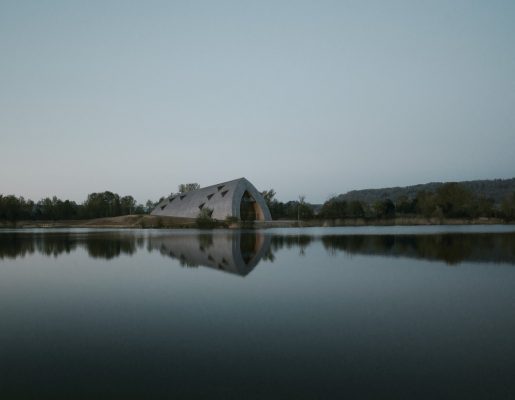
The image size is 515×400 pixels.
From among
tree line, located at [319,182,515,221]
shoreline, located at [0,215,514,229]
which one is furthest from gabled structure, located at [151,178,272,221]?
tree line, located at [319,182,515,221]

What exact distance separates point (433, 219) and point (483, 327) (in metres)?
58.7

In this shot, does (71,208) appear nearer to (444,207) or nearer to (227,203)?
(227,203)

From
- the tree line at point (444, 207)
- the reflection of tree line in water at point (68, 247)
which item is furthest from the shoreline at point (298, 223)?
the reflection of tree line in water at point (68, 247)

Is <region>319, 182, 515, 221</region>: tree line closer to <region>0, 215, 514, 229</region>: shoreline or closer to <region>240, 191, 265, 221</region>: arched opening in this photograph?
<region>0, 215, 514, 229</region>: shoreline

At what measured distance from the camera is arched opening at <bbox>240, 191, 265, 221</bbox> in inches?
3012

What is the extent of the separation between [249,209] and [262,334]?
7083cm

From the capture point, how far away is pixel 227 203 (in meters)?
71.4

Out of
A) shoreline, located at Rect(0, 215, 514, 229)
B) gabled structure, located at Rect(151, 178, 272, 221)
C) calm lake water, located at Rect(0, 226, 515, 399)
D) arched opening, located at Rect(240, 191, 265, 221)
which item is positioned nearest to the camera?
calm lake water, located at Rect(0, 226, 515, 399)

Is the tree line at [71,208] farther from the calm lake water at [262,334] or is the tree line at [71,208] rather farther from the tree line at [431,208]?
the calm lake water at [262,334]

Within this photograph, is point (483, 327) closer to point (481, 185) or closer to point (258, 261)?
point (258, 261)

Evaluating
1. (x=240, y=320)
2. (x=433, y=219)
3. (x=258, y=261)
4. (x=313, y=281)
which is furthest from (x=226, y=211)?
(x=240, y=320)

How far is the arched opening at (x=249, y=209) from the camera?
7650 centimetres

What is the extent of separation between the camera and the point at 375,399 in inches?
190

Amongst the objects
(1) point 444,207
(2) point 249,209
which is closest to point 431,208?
(1) point 444,207
